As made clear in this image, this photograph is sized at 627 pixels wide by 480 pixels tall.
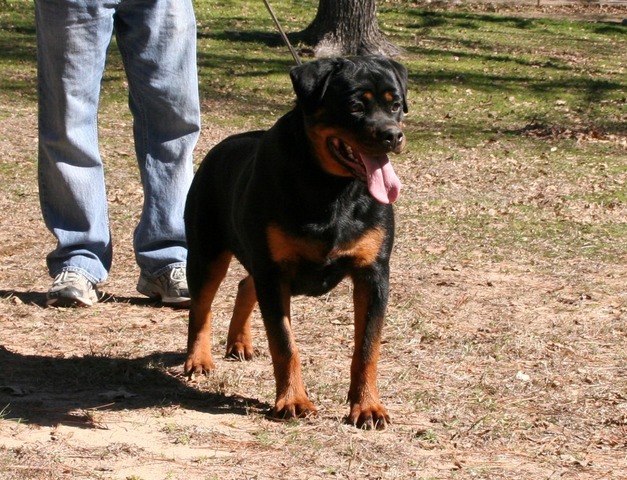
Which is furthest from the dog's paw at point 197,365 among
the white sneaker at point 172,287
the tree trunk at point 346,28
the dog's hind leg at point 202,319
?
the tree trunk at point 346,28

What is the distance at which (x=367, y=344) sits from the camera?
163 inches

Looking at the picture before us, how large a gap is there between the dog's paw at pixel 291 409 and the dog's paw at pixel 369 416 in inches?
6.5

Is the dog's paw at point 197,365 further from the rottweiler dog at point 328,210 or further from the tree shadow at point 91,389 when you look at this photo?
the rottweiler dog at point 328,210

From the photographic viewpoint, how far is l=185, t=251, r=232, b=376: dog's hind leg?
4.75 m

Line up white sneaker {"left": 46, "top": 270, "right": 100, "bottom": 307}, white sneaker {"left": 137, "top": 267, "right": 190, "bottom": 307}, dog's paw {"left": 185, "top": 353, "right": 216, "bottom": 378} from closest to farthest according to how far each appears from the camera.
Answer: dog's paw {"left": 185, "top": 353, "right": 216, "bottom": 378} → white sneaker {"left": 46, "top": 270, "right": 100, "bottom": 307} → white sneaker {"left": 137, "top": 267, "right": 190, "bottom": 307}

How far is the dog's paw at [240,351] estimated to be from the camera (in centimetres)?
498

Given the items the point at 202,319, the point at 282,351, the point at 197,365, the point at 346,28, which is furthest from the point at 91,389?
the point at 346,28

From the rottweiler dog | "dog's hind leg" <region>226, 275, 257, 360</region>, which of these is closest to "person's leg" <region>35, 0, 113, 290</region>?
"dog's hind leg" <region>226, 275, 257, 360</region>

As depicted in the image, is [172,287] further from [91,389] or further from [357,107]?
[357,107]

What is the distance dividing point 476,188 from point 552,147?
6.13ft

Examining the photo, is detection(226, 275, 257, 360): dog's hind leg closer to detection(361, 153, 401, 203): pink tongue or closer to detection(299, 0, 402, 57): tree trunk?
detection(361, 153, 401, 203): pink tongue

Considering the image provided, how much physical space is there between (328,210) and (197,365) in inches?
42.8

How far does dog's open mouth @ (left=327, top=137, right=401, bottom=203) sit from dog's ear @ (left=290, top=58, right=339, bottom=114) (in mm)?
173

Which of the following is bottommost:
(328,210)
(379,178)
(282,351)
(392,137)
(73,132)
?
(282,351)
